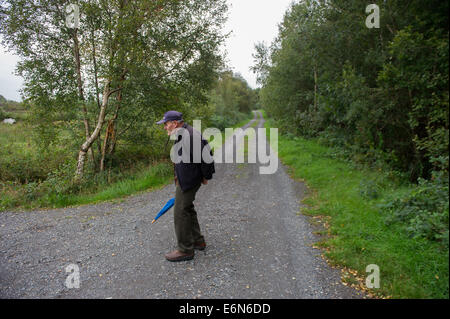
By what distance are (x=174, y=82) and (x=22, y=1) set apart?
5446 millimetres

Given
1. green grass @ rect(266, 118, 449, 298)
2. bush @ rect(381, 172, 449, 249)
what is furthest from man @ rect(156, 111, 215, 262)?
bush @ rect(381, 172, 449, 249)

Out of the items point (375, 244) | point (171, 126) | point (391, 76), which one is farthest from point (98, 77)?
point (375, 244)

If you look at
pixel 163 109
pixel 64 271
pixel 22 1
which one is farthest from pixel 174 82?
pixel 64 271

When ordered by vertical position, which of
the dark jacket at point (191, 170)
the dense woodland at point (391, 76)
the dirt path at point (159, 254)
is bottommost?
the dirt path at point (159, 254)

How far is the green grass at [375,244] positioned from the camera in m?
3.18

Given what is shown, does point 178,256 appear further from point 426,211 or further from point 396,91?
point 396,91

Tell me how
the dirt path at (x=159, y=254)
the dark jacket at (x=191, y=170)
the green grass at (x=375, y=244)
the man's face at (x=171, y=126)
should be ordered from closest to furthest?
the green grass at (x=375, y=244), the dirt path at (x=159, y=254), the dark jacket at (x=191, y=170), the man's face at (x=171, y=126)

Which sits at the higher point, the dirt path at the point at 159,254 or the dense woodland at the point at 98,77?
the dense woodland at the point at 98,77

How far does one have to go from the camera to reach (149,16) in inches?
347

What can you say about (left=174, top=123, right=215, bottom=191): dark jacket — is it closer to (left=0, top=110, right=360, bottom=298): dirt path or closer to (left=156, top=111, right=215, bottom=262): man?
(left=156, top=111, right=215, bottom=262): man

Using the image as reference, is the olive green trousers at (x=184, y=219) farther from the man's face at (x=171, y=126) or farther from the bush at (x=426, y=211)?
the bush at (x=426, y=211)

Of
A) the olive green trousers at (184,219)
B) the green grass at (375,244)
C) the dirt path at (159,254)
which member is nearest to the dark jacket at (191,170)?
the olive green trousers at (184,219)

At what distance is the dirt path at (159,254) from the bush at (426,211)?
148cm

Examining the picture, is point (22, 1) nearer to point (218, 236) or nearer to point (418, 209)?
point (218, 236)
